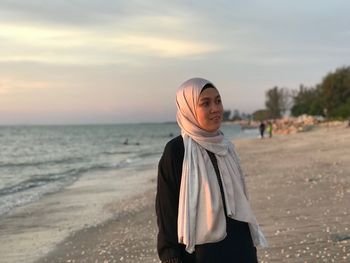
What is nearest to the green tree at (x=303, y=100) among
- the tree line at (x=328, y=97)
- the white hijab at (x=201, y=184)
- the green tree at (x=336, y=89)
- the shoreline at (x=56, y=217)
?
the tree line at (x=328, y=97)

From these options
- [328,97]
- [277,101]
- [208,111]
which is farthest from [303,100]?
[208,111]

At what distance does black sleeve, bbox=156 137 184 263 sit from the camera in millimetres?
3107

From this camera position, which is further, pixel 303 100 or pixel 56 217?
pixel 303 100

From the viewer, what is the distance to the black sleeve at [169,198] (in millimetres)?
3107

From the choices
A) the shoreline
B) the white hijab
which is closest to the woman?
the white hijab

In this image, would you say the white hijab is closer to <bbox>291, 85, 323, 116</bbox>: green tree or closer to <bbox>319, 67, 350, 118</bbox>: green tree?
<bbox>319, 67, 350, 118</bbox>: green tree

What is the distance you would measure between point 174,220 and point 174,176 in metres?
0.28

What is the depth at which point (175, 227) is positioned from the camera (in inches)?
123

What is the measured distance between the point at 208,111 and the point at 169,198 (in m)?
0.60

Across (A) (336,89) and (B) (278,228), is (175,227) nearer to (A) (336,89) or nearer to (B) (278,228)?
(B) (278,228)

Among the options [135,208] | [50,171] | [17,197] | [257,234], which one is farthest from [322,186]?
[50,171]

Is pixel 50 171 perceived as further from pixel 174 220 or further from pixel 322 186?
pixel 174 220

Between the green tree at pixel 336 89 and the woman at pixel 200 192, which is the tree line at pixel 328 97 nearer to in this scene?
the green tree at pixel 336 89

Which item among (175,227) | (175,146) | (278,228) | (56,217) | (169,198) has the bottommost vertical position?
(56,217)
